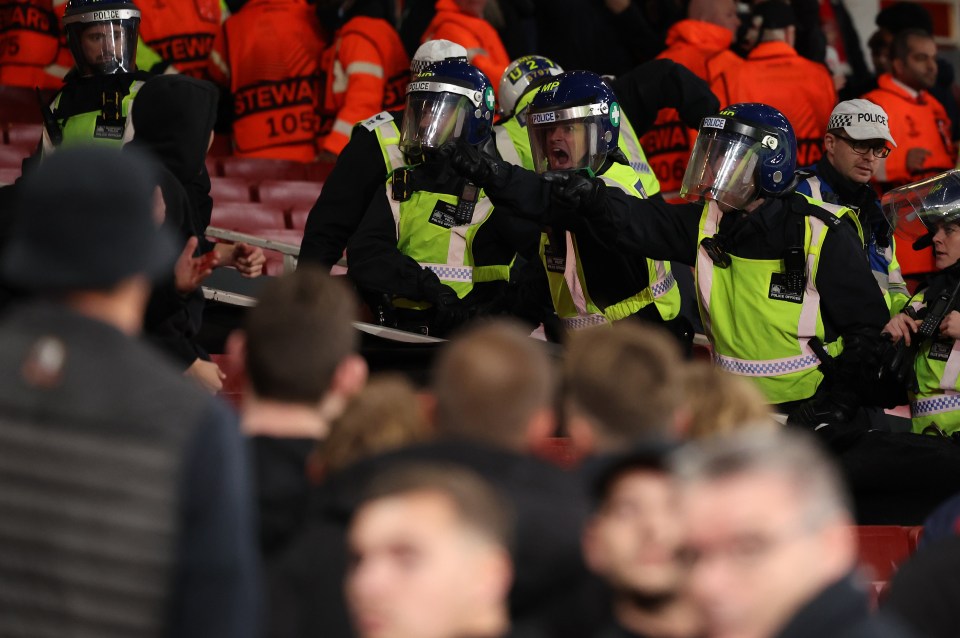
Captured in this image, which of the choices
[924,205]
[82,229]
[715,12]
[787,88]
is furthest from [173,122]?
[715,12]

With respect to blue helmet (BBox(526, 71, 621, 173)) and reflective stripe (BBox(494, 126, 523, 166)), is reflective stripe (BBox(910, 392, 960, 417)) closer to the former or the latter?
blue helmet (BBox(526, 71, 621, 173))

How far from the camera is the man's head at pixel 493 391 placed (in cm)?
307

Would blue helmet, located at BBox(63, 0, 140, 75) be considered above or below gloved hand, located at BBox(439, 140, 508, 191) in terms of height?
above

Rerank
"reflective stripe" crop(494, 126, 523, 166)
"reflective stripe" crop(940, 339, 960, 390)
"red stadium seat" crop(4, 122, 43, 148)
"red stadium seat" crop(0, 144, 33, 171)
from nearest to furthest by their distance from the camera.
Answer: "reflective stripe" crop(940, 339, 960, 390) → "reflective stripe" crop(494, 126, 523, 166) → "red stadium seat" crop(0, 144, 33, 171) → "red stadium seat" crop(4, 122, 43, 148)

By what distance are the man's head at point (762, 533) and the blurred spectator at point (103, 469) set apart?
29.0 inches

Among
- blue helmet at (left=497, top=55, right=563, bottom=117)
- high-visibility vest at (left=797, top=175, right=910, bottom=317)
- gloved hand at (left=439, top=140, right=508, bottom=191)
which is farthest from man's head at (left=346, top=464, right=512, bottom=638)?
blue helmet at (left=497, top=55, right=563, bottom=117)

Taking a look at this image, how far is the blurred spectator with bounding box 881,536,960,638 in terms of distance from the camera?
336cm

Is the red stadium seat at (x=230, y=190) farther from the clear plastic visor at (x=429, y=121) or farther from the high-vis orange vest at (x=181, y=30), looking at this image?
the clear plastic visor at (x=429, y=121)

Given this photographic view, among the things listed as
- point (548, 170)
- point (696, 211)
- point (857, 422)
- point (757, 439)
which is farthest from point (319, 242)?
point (757, 439)

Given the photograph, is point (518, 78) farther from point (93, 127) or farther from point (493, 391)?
point (493, 391)

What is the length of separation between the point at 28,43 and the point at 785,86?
14.0 feet

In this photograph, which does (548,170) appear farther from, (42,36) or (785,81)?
(42,36)

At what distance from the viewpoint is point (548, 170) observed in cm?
689

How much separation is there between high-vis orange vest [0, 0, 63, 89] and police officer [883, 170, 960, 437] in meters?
5.33
